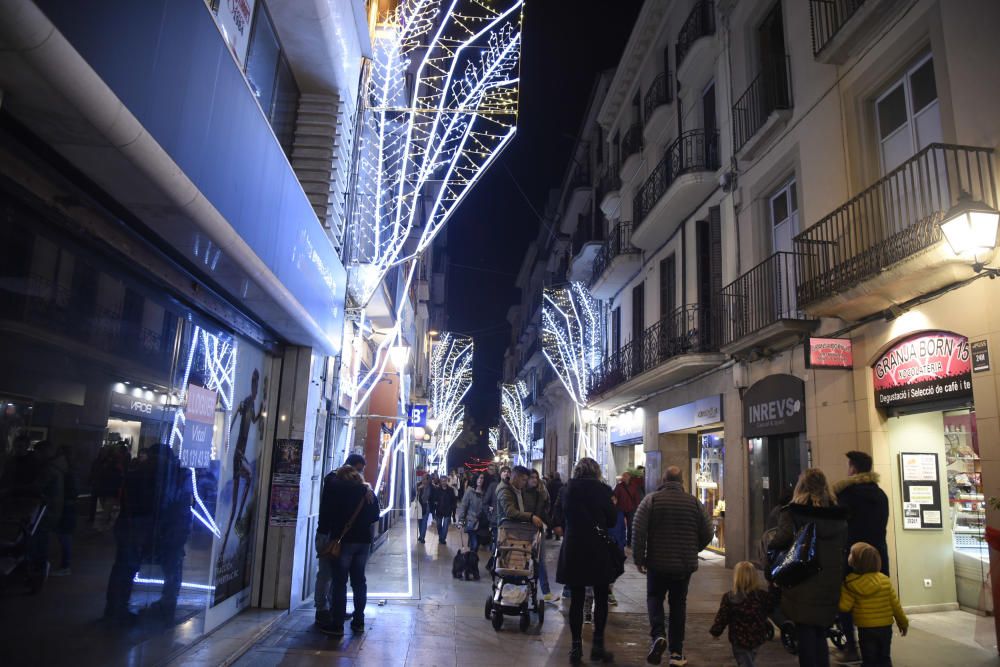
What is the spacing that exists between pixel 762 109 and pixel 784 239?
103 inches

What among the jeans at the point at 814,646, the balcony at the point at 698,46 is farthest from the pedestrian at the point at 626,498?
the balcony at the point at 698,46

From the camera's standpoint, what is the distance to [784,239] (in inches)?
499

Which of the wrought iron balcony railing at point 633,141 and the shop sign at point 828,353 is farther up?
the wrought iron balcony railing at point 633,141

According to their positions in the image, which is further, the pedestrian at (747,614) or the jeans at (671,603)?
the jeans at (671,603)

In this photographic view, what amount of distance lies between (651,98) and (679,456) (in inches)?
387

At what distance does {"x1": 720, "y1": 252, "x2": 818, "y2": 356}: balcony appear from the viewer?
11.2 m

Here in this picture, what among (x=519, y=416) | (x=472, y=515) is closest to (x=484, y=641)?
(x=472, y=515)

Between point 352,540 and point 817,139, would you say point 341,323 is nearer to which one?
point 352,540

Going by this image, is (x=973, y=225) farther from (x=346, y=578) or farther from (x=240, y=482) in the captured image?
(x=240, y=482)

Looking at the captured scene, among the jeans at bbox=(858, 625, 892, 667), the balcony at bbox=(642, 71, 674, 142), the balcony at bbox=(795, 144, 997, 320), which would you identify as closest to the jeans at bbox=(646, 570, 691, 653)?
the jeans at bbox=(858, 625, 892, 667)

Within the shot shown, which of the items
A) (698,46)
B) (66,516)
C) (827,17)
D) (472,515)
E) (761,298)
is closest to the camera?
(66,516)

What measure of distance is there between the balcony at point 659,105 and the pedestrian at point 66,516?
17.3m

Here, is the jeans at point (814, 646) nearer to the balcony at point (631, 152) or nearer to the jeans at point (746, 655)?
the jeans at point (746, 655)

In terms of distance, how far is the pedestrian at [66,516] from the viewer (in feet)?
13.0
